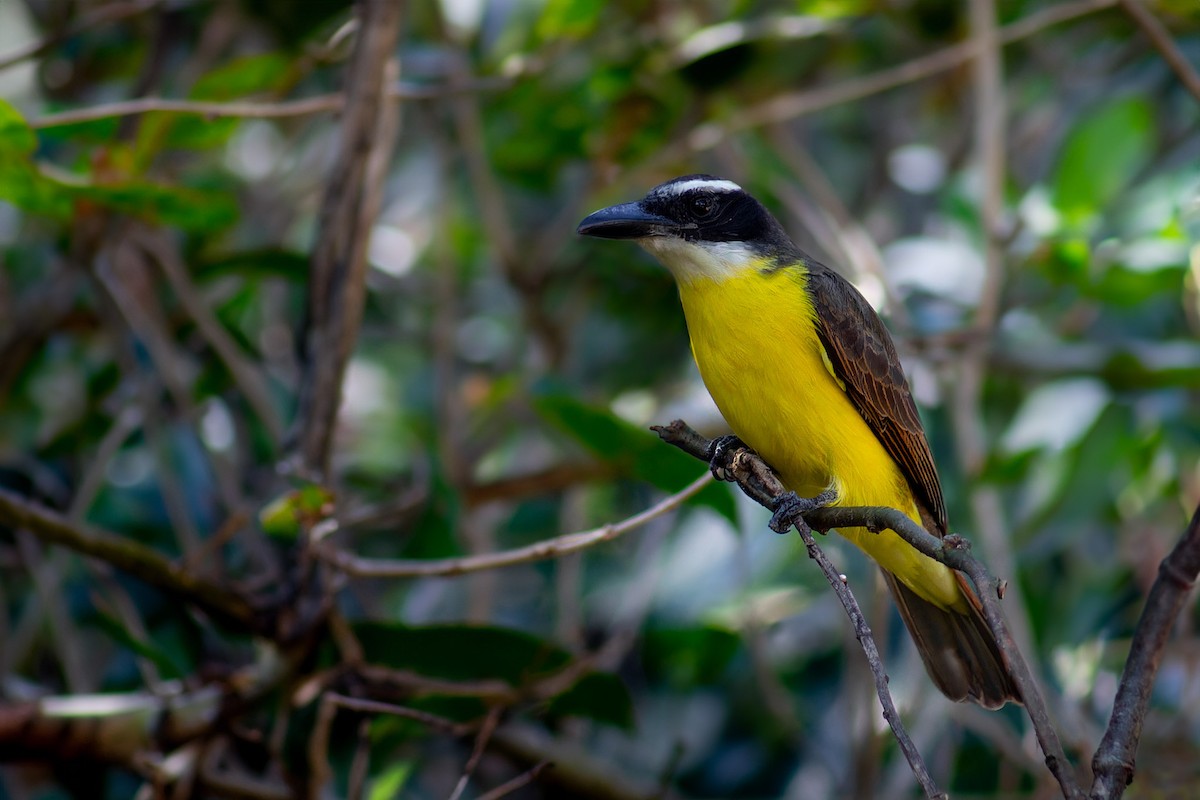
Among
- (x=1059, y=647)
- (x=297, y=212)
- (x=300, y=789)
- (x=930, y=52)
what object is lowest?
(x=1059, y=647)

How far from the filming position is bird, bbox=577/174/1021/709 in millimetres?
2613

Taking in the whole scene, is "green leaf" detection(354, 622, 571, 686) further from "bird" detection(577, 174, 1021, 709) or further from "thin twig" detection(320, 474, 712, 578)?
"bird" detection(577, 174, 1021, 709)

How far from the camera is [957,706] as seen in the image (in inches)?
125

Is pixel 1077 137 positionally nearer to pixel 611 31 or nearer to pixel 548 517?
pixel 611 31

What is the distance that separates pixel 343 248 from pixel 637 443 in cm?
77

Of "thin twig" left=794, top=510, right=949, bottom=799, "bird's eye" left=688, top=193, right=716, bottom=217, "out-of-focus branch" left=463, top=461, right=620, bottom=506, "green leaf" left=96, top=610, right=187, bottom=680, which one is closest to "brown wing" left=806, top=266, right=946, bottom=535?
"bird's eye" left=688, top=193, right=716, bottom=217

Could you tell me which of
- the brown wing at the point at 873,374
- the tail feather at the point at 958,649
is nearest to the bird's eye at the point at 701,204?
the brown wing at the point at 873,374

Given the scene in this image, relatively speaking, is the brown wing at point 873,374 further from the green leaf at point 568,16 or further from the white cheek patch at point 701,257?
the green leaf at point 568,16

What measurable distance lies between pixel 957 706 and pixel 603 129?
→ 6.55 ft

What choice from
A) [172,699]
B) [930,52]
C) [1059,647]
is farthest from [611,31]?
[172,699]

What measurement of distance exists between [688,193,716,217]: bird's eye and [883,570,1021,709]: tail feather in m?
0.94

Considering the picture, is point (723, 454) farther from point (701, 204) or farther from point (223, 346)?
point (223, 346)

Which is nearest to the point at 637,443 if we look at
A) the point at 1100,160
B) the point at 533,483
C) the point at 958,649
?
the point at 958,649

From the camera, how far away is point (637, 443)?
9.16 ft
